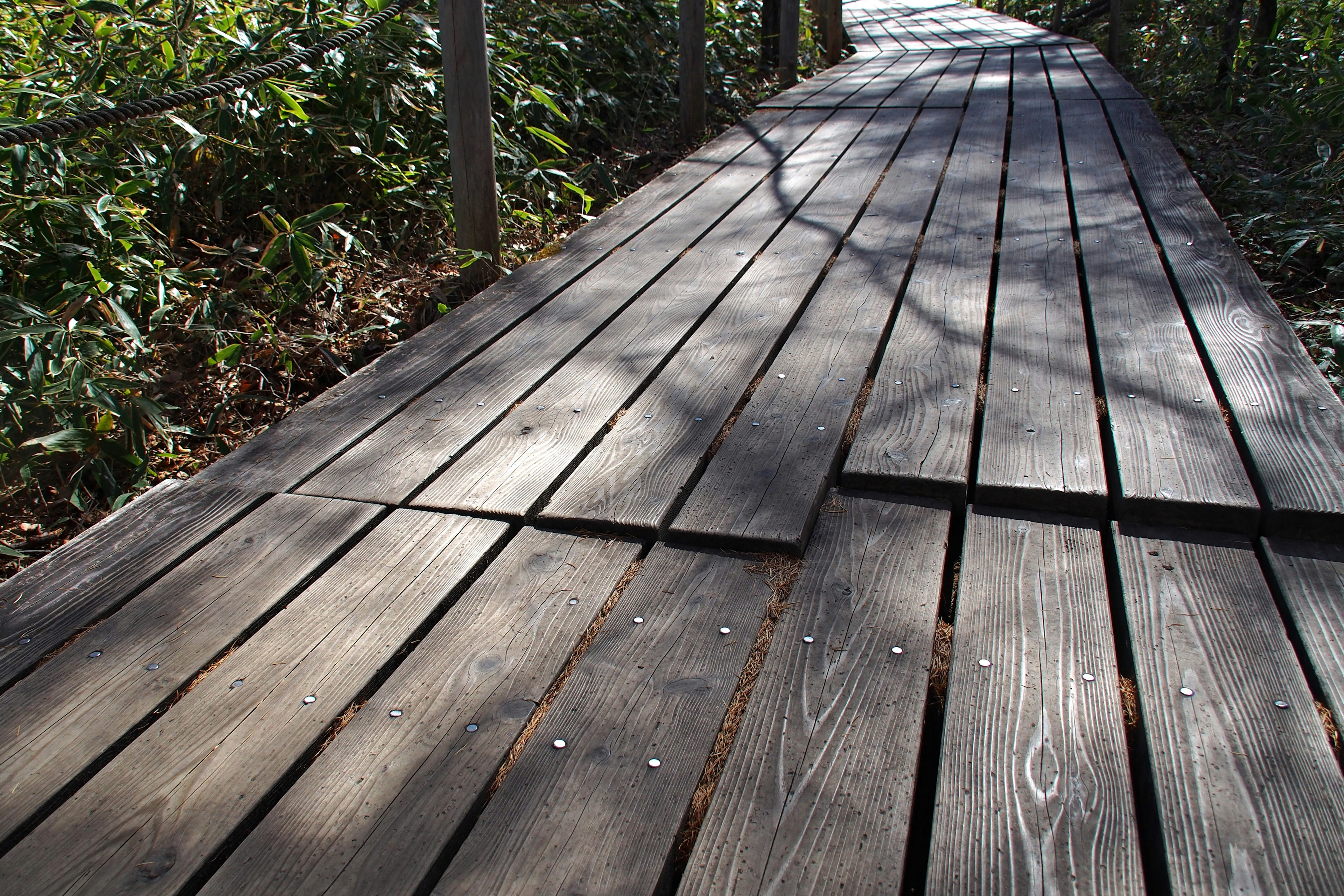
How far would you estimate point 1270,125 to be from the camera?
15.1ft

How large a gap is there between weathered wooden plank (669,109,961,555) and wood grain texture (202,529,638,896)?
0.59ft

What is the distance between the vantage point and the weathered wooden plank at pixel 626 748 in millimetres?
917

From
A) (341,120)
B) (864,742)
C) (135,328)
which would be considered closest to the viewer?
(864,742)

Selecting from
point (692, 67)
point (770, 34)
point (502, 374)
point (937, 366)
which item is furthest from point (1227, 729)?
point (770, 34)

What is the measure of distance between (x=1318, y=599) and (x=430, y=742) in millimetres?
1155

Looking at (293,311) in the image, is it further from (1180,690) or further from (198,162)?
(1180,690)

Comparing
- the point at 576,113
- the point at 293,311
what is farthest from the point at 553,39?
the point at 293,311

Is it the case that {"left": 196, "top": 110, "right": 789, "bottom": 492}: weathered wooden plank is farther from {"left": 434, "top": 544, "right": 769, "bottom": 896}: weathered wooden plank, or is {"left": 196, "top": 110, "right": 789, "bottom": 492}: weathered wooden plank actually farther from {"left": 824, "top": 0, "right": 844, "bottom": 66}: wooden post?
{"left": 824, "top": 0, "right": 844, "bottom": 66}: wooden post

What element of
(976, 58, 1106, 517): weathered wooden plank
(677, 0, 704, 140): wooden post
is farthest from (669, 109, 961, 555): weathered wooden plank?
(677, 0, 704, 140): wooden post

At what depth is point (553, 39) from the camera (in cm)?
439

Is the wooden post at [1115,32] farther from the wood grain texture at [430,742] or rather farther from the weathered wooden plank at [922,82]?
the wood grain texture at [430,742]

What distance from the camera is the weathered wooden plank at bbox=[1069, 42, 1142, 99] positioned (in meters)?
4.62

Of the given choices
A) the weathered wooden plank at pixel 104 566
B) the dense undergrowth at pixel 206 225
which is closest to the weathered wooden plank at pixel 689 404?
the weathered wooden plank at pixel 104 566

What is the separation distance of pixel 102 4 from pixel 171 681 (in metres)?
2.27
